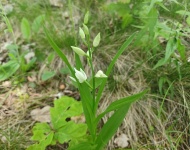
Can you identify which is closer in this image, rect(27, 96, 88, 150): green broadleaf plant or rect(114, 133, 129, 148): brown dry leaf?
rect(27, 96, 88, 150): green broadleaf plant

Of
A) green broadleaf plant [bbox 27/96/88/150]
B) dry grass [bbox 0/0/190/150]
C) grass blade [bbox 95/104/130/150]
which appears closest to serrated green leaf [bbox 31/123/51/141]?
green broadleaf plant [bbox 27/96/88/150]

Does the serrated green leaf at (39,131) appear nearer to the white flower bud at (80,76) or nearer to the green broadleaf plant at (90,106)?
the green broadleaf plant at (90,106)

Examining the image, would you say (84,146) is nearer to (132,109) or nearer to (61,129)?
(61,129)

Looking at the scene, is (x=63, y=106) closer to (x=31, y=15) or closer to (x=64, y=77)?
(x=64, y=77)

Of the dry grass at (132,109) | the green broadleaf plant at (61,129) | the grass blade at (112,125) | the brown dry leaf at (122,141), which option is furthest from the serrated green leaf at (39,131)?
the brown dry leaf at (122,141)

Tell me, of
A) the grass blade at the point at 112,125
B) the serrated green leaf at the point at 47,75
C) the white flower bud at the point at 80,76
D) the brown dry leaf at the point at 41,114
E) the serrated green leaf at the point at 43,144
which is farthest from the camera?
the serrated green leaf at the point at 47,75

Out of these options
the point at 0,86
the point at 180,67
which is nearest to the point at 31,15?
the point at 0,86

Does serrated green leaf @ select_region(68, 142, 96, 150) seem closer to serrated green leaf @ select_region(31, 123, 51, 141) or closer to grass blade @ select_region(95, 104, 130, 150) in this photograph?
grass blade @ select_region(95, 104, 130, 150)
